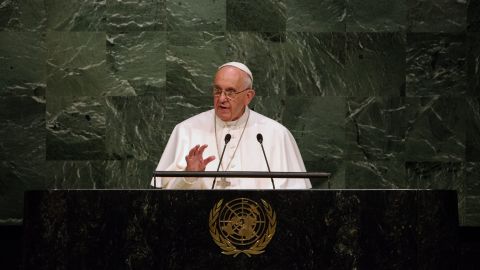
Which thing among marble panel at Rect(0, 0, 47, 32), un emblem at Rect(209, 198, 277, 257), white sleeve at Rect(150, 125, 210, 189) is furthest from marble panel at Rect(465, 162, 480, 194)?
marble panel at Rect(0, 0, 47, 32)

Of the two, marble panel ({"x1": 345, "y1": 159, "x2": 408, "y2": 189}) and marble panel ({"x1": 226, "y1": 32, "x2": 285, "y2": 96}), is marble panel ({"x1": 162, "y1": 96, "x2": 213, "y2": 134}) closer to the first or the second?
marble panel ({"x1": 226, "y1": 32, "x2": 285, "y2": 96})

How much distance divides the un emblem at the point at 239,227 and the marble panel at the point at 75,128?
11.5ft

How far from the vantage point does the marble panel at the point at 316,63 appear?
741cm

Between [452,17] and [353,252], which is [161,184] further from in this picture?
[452,17]

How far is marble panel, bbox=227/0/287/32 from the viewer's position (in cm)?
739

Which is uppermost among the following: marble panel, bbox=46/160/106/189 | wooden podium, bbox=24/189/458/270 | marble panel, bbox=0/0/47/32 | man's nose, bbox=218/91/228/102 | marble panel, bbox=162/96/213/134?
marble panel, bbox=0/0/47/32

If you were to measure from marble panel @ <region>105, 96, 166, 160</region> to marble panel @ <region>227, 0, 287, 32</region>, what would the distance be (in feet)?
3.41

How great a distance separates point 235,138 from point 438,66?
2.34m

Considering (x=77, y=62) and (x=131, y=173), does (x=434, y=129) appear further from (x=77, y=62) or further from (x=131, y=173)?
(x=77, y=62)

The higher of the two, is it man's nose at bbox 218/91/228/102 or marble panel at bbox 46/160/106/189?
man's nose at bbox 218/91/228/102

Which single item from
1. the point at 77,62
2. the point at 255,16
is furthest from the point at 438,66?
the point at 77,62

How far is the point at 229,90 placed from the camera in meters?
5.99

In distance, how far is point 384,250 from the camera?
4109 mm

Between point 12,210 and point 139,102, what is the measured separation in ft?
5.24
